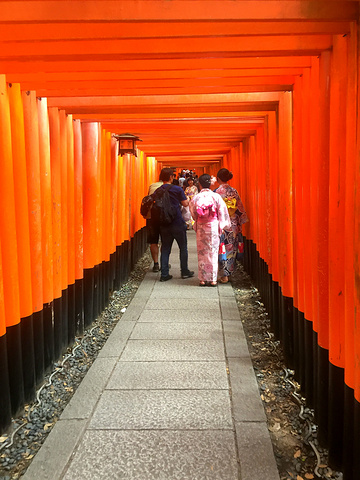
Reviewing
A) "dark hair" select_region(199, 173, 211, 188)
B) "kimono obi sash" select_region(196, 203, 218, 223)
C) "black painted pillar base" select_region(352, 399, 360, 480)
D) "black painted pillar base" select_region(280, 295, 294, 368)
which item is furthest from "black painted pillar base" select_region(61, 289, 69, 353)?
"dark hair" select_region(199, 173, 211, 188)

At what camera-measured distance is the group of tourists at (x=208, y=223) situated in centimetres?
753

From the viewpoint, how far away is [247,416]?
3461 millimetres

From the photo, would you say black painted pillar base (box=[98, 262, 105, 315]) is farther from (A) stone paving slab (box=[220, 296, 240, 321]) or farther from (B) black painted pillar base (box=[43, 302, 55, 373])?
(B) black painted pillar base (box=[43, 302, 55, 373])

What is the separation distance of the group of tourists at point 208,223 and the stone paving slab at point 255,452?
448 centimetres

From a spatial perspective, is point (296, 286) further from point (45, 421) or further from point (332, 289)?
point (45, 421)

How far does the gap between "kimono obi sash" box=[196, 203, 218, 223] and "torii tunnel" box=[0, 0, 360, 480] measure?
1.16m

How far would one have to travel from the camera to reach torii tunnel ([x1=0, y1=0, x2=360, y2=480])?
2340 mm

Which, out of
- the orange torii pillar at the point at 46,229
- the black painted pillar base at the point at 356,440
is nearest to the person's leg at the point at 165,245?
the orange torii pillar at the point at 46,229

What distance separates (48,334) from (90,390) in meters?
0.72

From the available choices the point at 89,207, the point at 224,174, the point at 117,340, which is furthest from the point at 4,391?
the point at 224,174

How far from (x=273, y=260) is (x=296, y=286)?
1.29 meters

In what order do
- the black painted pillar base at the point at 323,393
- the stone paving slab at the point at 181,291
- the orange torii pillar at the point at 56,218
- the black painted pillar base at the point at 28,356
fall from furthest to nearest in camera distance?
the stone paving slab at the point at 181,291 → the orange torii pillar at the point at 56,218 → the black painted pillar base at the point at 28,356 → the black painted pillar base at the point at 323,393

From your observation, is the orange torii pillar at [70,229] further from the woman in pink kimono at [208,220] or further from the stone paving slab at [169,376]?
the woman in pink kimono at [208,220]

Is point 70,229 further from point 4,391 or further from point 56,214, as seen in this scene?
point 4,391
